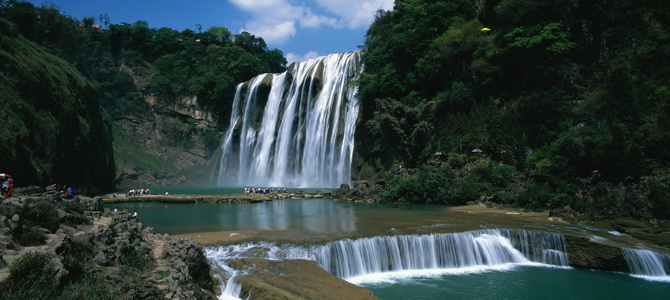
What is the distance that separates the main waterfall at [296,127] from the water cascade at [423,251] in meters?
23.9

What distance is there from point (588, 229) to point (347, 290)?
1083cm

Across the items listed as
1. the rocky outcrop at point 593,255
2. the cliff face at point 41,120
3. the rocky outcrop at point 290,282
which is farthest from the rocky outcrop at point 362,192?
the cliff face at point 41,120

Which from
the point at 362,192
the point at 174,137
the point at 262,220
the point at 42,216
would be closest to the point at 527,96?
the point at 362,192

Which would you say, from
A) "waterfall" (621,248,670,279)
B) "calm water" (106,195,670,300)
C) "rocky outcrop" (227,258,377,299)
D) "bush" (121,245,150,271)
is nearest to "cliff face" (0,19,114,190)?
"calm water" (106,195,670,300)

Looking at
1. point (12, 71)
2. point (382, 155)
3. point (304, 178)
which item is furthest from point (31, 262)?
point (304, 178)

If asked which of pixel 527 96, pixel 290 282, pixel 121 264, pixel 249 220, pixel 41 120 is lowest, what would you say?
pixel 290 282

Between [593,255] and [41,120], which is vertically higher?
[41,120]

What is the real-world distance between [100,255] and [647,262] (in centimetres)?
1452

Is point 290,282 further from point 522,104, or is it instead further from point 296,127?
point 296,127

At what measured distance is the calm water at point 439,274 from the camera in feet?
35.0

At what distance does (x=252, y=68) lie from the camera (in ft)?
191

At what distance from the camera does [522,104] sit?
2517 cm

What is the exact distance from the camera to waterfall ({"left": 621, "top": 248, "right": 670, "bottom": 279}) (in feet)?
38.1

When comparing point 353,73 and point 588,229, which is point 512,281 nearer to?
point 588,229
